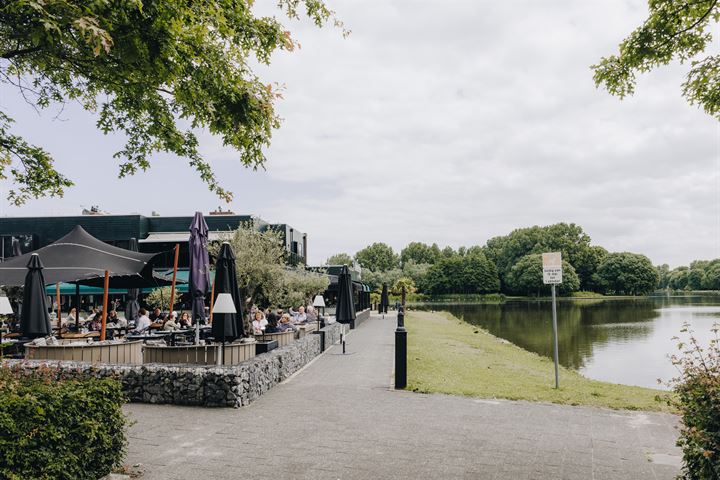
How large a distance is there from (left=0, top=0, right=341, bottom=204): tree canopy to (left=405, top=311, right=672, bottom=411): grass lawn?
5.55m

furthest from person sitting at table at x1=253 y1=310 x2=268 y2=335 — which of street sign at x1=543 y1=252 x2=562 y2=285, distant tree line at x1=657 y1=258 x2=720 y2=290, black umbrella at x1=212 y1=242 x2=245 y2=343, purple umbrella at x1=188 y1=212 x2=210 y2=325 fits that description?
distant tree line at x1=657 y1=258 x2=720 y2=290

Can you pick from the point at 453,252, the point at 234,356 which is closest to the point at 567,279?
the point at 453,252

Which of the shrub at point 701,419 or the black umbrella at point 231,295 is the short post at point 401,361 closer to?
the black umbrella at point 231,295

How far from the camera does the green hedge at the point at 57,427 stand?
357 centimetres

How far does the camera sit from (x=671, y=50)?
650cm

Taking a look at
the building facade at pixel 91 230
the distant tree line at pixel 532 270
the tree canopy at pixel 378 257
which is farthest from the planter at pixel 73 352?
the tree canopy at pixel 378 257

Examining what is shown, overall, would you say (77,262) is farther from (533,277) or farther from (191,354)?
(533,277)

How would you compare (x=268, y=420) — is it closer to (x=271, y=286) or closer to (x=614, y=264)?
(x=271, y=286)

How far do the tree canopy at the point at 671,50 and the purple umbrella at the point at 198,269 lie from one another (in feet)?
26.1

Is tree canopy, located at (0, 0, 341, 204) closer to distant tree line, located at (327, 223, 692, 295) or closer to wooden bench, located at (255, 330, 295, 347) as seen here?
wooden bench, located at (255, 330, 295, 347)

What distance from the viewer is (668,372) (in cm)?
1581

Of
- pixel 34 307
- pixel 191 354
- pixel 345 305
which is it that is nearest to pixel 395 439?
pixel 191 354

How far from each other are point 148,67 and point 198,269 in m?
6.04

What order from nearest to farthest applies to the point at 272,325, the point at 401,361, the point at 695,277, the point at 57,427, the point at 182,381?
the point at 57,427, the point at 182,381, the point at 401,361, the point at 272,325, the point at 695,277
